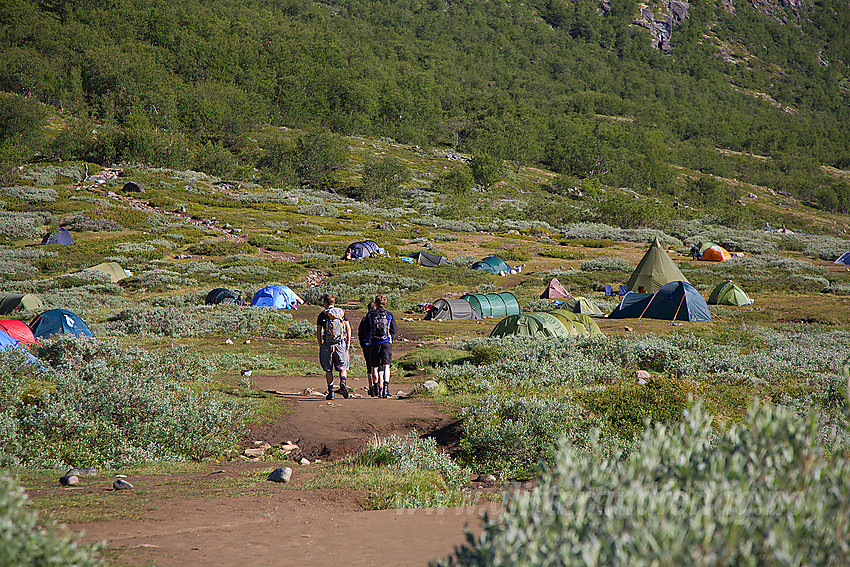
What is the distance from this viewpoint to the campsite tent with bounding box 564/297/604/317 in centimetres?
2325

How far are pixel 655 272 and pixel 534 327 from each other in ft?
39.5

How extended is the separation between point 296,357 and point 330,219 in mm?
38969

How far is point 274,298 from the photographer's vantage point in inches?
973

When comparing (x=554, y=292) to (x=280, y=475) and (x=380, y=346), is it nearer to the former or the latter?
(x=380, y=346)

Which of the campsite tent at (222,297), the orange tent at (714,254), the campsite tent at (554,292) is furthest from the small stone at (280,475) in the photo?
the orange tent at (714,254)

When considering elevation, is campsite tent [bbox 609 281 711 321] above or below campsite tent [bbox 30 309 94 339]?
above

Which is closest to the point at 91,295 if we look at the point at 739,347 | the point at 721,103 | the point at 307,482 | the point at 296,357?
the point at 296,357

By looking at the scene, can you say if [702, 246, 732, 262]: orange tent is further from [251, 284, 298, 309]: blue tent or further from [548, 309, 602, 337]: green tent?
[251, 284, 298, 309]: blue tent

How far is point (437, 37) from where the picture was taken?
636 feet

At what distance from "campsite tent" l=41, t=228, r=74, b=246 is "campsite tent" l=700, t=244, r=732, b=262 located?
4296cm

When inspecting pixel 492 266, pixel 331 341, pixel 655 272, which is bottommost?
pixel 492 266

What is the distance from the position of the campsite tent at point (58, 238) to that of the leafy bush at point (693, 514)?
40360mm

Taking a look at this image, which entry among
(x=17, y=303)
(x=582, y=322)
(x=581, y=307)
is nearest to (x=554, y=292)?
(x=581, y=307)

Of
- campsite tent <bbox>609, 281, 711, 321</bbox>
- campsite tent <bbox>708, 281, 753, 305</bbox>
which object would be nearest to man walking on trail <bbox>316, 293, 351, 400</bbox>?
campsite tent <bbox>609, 281, 711, 321</bbox>
